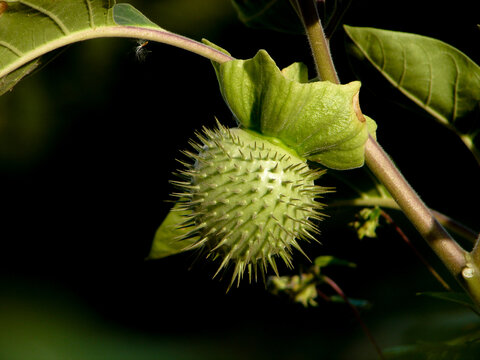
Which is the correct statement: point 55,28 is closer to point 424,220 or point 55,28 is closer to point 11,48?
point 11,48

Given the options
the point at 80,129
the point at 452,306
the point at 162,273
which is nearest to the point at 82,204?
the point at 80,129

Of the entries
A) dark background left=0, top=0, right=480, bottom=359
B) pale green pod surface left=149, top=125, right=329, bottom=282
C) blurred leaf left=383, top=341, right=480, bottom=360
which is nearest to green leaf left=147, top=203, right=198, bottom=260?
pale green pod surface left=149, top=125, right=329, bottom=282

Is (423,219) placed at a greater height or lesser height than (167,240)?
greater

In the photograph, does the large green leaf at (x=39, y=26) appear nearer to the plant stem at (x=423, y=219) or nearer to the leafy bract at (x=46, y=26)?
the leafy bract at (x=46, y=26)

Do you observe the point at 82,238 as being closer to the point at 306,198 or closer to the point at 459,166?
the point at 459,166

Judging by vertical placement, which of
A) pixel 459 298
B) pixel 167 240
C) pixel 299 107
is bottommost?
pixel 167 240

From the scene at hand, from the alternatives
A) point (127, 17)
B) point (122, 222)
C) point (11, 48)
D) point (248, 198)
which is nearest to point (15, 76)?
point (11, 48)
